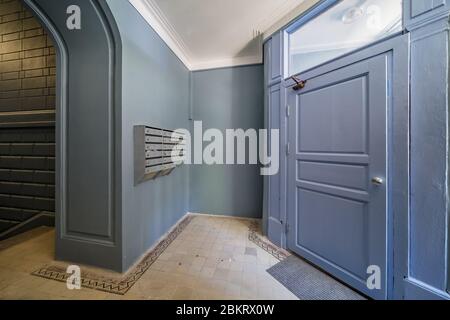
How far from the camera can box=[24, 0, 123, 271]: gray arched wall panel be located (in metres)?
1.57

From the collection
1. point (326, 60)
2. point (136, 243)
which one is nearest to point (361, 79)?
point (326, 60)

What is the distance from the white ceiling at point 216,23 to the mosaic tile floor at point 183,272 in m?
2.42

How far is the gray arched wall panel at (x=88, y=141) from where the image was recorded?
1574 mm

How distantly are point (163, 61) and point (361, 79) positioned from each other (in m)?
2.04

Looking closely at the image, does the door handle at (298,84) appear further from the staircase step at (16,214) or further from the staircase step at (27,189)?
the staircase step at (16,214)

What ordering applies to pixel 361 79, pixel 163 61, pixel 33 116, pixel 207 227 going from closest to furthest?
1. pixel 361 79
2. pixel 163 61
3. pixel 33 116
4. pixel 207 227

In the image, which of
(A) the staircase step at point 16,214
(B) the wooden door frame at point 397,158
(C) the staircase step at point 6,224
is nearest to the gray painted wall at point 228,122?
(B) the wooden door frame at point 397,158

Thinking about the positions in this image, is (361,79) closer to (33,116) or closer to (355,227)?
(355,227)

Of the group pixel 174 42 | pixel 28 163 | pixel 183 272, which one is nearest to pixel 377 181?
pixel 183 272

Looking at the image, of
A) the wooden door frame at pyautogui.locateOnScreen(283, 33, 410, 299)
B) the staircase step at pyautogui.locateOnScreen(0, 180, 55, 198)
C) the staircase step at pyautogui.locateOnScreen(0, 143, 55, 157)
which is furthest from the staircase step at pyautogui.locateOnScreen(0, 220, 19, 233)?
the wooden door frame at pyautogui.locateOnScreen(283, 33, 410, 299)
